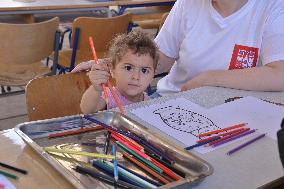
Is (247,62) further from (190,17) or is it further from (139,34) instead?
(139,34)

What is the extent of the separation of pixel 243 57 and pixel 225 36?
0.35 ft

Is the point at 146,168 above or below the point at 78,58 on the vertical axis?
above

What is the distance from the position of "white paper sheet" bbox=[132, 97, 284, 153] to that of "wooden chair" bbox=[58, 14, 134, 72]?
5.25ft

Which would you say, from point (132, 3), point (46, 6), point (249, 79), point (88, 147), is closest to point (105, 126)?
point (88, 147)

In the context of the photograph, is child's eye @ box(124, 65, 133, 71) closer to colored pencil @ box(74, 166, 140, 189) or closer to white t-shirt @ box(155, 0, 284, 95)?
white t-shirt @ box(155, 0, 284, 95)

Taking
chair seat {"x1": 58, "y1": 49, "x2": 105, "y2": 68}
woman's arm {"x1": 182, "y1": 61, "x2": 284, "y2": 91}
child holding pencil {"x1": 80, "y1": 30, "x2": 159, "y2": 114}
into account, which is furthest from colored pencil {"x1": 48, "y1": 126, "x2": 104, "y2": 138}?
chair seat {"x1": 58, "y1": 49, "x2": 105, "y2": 68}

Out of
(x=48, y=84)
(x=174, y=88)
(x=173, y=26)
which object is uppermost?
(x=173, y=26)

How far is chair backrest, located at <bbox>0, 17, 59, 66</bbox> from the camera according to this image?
98.0 inches

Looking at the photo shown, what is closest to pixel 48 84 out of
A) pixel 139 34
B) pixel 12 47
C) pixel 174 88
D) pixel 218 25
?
pixel 139 34

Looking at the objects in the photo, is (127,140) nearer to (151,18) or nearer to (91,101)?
(91,101)

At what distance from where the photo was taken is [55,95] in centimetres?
145

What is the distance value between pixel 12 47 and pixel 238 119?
1.76m

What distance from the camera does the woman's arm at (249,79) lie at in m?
1.46

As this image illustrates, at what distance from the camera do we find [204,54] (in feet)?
5.48
